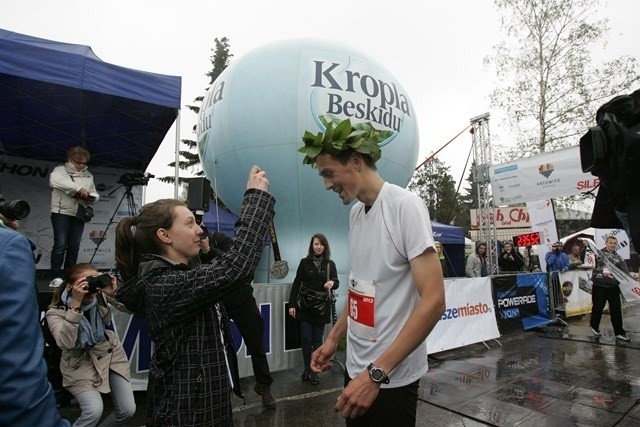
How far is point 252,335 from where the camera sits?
156 inches

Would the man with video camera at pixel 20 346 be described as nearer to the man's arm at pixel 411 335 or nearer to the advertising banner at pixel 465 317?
the man's arm at pixel 411 335

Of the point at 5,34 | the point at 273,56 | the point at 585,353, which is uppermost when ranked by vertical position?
the point at 273,56

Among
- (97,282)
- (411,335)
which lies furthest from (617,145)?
(97,282)

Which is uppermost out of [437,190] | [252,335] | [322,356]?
[437,190]

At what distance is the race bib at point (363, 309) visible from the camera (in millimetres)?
1728

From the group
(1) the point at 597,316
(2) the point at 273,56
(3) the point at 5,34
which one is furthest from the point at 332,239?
(3) the point at 5,34

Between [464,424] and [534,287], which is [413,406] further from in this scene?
[534,287]

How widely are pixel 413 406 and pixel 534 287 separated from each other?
7.80 meters

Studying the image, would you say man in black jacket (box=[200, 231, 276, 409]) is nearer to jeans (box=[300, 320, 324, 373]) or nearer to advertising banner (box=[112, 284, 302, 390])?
advertising banner (box=[112, 284, 302, 390])

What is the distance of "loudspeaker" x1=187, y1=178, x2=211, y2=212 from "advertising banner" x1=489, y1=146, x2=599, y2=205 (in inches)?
300

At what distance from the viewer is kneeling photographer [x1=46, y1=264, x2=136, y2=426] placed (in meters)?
2.67

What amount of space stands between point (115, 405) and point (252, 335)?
1374 millimetres

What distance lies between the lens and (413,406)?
1.67 metres

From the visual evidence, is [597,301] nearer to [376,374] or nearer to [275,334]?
[275,334]
